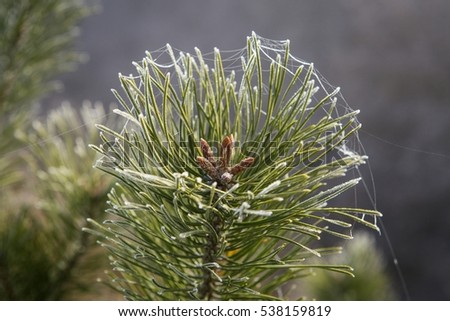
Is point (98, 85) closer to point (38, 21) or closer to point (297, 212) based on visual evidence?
point (38, 21)

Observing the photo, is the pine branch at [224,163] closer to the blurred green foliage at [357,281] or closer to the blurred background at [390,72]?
the blurred green foliage at [357,281]

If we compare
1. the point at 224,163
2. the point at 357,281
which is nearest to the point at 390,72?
the point at 357,281

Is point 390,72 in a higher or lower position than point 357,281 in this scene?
higher

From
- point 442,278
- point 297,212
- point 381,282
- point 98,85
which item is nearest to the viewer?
point 297,212

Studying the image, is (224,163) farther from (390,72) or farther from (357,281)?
(390,72)

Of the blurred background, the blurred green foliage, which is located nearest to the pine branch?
the blurred green foliage

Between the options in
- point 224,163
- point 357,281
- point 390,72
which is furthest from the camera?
point 390,72

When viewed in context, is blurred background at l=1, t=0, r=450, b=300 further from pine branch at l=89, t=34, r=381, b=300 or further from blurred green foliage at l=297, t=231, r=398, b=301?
pine branch at l=89, t=34, r=381, b=300
